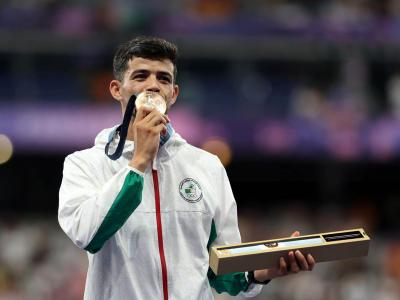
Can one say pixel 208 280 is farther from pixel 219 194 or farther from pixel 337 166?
pixel 337 166

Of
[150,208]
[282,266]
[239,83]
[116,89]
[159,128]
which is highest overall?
[239,83]

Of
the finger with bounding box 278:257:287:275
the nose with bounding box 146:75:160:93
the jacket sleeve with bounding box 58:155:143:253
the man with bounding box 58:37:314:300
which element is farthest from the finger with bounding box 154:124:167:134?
the finger with bounding box 278:257:287:275

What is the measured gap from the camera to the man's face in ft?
11.3

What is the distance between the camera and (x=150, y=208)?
11.0 feet

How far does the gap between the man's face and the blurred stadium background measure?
934 cm

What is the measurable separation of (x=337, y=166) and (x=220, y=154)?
2243 mm

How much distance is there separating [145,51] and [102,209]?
0.79 meters

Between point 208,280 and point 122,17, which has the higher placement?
point 122,17

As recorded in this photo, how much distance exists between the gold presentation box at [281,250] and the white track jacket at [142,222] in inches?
10.6

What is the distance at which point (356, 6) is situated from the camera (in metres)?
14.9

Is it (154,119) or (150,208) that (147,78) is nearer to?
(154,119)

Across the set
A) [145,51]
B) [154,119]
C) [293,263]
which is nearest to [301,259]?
[293,263]

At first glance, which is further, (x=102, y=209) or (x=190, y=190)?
(x=190, y=190)

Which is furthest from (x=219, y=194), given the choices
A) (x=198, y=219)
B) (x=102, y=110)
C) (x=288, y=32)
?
(x=288, y=32)
